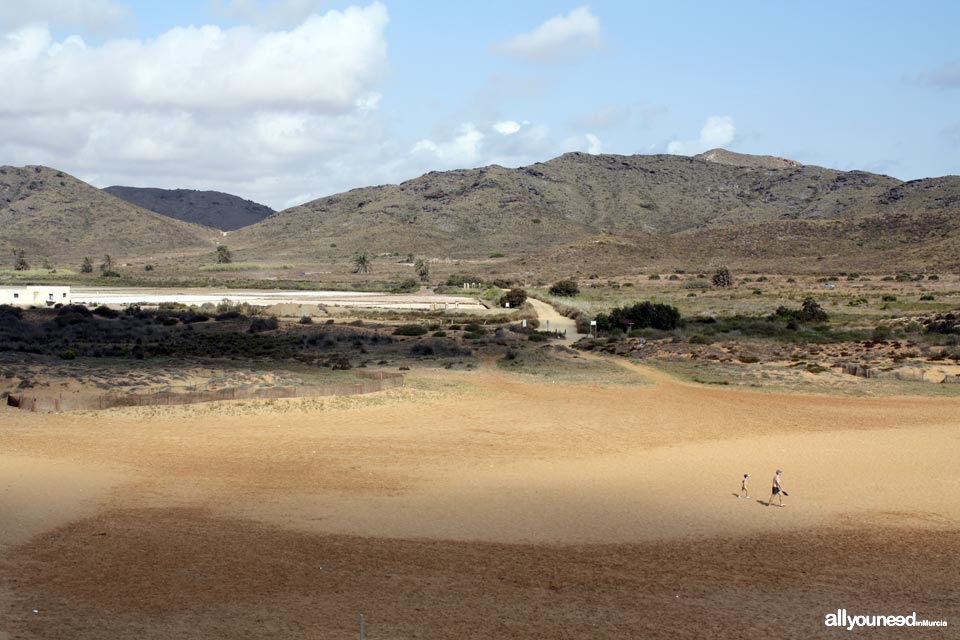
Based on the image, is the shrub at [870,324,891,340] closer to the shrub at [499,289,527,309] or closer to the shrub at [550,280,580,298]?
the shrub at [499,289,527,309]

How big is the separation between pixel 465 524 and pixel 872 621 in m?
6.80

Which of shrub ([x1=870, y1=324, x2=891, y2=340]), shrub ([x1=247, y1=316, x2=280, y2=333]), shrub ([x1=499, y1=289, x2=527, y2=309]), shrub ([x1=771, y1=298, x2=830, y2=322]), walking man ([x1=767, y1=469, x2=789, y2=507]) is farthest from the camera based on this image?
shrub ([x1=499, y1=289, x2=527, y2=309])

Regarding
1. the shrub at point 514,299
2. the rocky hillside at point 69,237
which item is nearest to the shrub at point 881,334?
the shrub at point 514,299

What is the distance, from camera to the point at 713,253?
417ft

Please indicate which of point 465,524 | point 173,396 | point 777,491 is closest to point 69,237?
point 173,396

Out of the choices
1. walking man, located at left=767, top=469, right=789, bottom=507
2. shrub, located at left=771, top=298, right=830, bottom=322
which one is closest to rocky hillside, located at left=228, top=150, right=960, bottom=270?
shrub, located at left=771, top=298, right=830, bottom=322

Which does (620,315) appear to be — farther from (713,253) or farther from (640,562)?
(713,253)

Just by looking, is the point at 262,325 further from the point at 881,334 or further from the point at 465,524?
the point at 465,524

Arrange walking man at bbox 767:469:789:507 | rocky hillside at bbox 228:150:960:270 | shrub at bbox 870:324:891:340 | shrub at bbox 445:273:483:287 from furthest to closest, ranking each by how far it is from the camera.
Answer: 1. rocky hillside at bbox 228:150:960:270
2. shrub at bbox 445:273:483:287
3. shrub at bbox 870:324:891:340
4. walking man at bbox 767:469:789:507

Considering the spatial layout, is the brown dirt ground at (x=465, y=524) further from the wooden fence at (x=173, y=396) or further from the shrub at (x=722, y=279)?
the shrub at (x=722, y=279)

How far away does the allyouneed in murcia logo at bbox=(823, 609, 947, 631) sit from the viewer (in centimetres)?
1145

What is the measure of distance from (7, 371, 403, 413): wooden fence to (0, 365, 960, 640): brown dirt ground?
784mm

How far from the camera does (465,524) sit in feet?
52.3

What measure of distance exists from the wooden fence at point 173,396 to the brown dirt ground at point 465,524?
2.57 feet
